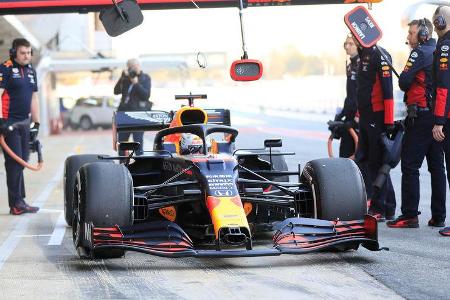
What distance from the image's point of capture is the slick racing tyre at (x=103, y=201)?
7688 mm

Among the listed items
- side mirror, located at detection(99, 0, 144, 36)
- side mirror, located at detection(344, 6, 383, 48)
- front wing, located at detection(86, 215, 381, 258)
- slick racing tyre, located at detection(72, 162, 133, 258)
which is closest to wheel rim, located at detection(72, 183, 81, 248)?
slick racing tyre, located at detection(72, 162, 133, 258)

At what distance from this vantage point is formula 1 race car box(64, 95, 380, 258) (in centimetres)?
747

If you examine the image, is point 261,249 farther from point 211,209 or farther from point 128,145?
point 128,145

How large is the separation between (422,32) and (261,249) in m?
3.46

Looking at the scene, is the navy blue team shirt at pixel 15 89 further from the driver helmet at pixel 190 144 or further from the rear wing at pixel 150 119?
the driver helmet at pixel 190 144

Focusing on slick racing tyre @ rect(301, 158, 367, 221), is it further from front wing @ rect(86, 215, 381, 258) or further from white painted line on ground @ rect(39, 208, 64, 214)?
white painted line on ground @ rect(39, 208, 64, 214)

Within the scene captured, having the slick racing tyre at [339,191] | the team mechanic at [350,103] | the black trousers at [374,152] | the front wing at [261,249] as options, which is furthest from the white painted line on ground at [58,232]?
the team mechanic at [350,103]

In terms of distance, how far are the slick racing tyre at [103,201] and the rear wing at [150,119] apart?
2.70 meters

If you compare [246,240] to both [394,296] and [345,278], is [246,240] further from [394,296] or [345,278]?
[394,296]

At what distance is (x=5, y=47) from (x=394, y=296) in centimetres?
2636

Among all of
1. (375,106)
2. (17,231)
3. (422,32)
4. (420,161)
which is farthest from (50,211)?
(422,32)

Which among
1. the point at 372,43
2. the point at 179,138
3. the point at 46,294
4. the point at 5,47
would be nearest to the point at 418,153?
the point at 372,43

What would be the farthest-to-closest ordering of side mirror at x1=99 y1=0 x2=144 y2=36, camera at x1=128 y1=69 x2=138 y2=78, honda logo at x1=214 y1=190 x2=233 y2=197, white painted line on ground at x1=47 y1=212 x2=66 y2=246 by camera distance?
camera at x1=128 y1=69 x2=138 y2=78, white painted line on ground at x1=47 y1=212 x2=66 y2=246, side mirror at x1=99 y1=0 x2=144 y2=36, honda logo at x1=214 y1=190 x2=233 y2=197

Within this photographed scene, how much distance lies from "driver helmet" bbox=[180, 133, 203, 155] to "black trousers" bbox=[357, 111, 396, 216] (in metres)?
1.84
